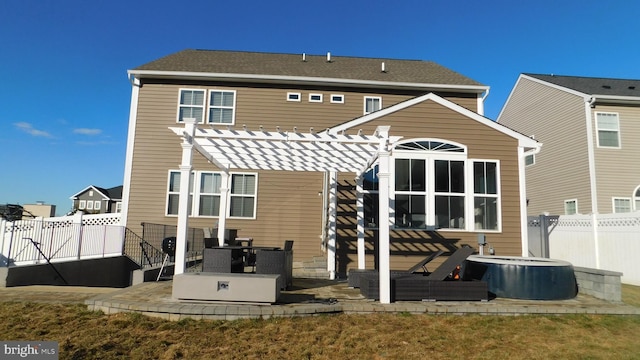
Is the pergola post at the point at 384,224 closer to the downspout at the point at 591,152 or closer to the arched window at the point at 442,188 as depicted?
the arched window at the point at 442,188

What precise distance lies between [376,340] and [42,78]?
69.3ft

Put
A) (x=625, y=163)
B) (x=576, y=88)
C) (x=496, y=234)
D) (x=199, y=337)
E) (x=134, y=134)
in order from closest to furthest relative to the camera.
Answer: (x=199, y=337), (x=496, y=234), (x=134, y=134), (x=625, y=163), (x=576, y=88)

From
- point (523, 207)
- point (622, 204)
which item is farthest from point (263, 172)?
point (622, 204)

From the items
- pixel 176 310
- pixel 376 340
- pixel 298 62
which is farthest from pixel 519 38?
pixel 176 310

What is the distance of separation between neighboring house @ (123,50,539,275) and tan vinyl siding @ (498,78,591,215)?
4929 millimetres

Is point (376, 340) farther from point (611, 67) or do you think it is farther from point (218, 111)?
point (611, 67)

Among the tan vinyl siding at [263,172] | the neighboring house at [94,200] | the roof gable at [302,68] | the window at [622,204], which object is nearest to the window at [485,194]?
the tan vinyl siding at [263,172]

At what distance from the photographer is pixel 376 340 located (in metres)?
4.22

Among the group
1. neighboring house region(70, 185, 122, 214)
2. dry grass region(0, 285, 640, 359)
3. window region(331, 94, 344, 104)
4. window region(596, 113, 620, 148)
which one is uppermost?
window region(331, 94, 344, 104)

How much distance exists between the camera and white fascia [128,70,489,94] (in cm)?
1180

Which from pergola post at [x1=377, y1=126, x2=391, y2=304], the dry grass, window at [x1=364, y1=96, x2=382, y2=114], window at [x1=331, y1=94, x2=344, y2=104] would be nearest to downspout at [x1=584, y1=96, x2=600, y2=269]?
window at [x1=364, y1=96, x2=382, y2=114]

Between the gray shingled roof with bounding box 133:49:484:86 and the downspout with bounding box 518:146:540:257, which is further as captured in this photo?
the gray shingled roof with bounding box 133:49:484:86

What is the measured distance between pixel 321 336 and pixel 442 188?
6.00 meters

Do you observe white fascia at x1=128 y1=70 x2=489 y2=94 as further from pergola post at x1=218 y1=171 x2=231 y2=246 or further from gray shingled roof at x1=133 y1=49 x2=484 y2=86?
pergola post at x1=218 y1=171 x2=231 y2=246
